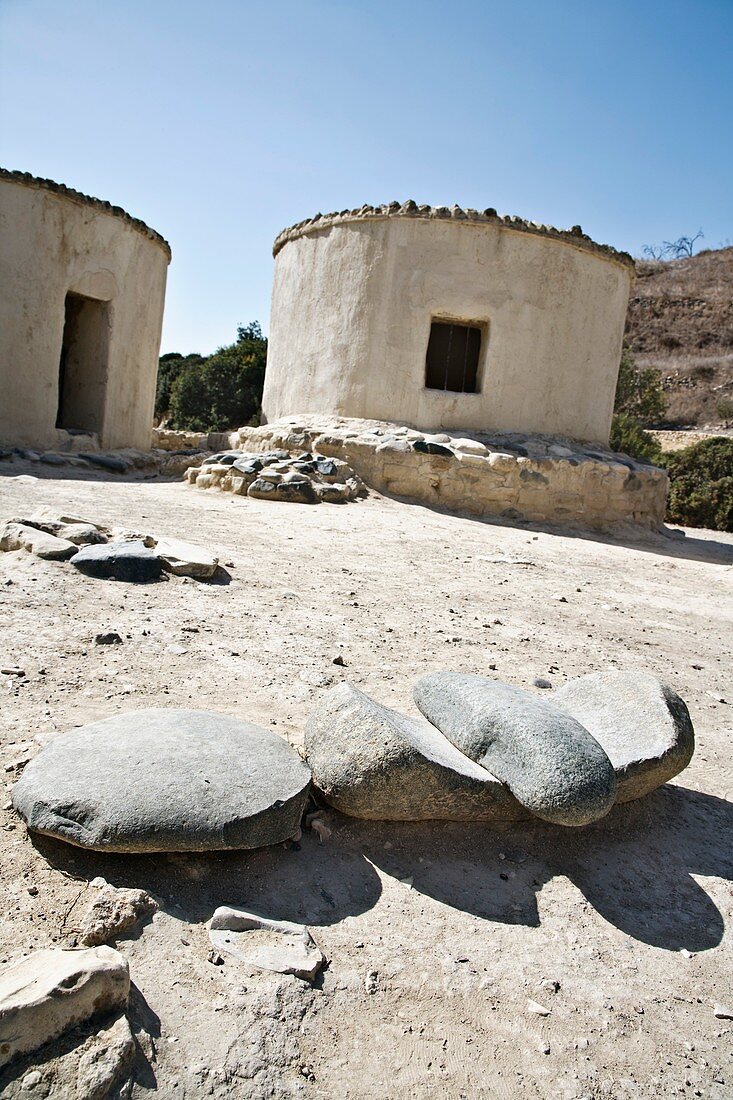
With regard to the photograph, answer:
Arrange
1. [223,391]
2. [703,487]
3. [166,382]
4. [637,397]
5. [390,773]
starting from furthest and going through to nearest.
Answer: [166,382] → [637,397] → [223,391] → [703,487] → [390,773]

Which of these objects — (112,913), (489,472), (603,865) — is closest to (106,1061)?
(112,913)

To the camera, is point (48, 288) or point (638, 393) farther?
point (638, 393)

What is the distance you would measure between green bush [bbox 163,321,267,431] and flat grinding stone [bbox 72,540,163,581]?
15.0 m

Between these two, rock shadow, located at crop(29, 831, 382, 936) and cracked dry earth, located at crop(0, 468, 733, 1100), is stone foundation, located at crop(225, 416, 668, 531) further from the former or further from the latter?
rock shadow, located at crop(29, 831, 382, 936)

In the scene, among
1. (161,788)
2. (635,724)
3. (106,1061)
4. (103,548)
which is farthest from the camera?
(103,548)

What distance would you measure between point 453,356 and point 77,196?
5.04 metres

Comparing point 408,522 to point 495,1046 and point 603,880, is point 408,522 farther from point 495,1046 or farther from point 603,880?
point 495,1046

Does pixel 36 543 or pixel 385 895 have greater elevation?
pixel 36 543

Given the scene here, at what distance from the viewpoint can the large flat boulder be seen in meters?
1.36

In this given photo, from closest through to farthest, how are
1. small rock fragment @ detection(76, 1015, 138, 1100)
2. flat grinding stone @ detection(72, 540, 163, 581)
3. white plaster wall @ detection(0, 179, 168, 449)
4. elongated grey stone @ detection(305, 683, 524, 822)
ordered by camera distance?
small rock fragment @ detection(76, 1015, 138, 1100) < elongated grey stone @ detection(305, 683, 524, 822) < flat grinding stone @ detection(72, 540, 163, 581) < white plaster wall @ detection(0, 179, 168, 449)

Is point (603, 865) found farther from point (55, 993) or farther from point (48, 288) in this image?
point (48, 288)

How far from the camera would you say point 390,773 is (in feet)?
7.18

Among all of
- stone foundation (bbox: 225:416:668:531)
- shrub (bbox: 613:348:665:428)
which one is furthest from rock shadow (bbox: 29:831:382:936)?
shrub (bbox: 613:348:665:428)

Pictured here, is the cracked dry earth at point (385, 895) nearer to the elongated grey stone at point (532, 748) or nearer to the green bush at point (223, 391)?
the elongated grey stone at point (532, 748)
